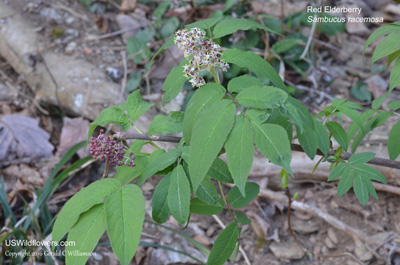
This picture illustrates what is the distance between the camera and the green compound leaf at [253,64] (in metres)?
1.13

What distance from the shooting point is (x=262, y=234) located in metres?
2.48

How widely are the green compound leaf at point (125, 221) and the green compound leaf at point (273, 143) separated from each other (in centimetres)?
38

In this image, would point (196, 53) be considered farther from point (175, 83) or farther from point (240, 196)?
point (240, 196)

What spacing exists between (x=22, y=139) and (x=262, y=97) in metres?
2.60

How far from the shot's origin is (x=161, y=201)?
1206 mm

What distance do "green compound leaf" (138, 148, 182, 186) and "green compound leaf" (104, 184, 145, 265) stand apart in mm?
62

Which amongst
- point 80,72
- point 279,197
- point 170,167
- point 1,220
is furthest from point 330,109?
point 80,72

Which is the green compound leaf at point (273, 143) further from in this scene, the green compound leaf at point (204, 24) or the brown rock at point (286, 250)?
the brown rock at point (286, 250)

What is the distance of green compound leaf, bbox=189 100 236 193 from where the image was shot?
944mm

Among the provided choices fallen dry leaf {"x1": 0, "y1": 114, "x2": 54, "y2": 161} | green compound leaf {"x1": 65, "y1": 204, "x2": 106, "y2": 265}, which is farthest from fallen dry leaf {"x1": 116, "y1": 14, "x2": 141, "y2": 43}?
green compound leaf {"x1": 65, "y1": 204, "x2": 106, "y2": 265}

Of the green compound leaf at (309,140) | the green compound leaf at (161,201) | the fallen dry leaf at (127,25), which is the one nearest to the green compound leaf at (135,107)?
the green compound leaf at (161,201)

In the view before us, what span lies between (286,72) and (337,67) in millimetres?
519

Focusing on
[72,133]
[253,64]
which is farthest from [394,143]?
[72,133]

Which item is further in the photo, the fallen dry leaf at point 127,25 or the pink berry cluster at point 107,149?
the fallen dry leaf at point 127,25
